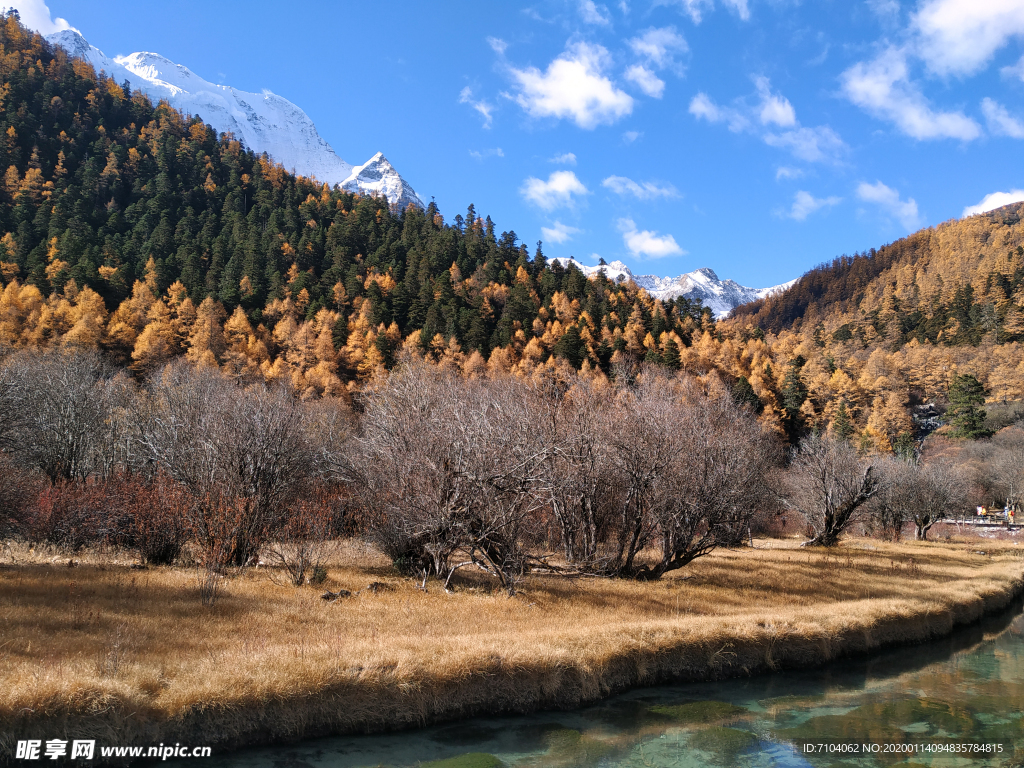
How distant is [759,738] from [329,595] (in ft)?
37.7

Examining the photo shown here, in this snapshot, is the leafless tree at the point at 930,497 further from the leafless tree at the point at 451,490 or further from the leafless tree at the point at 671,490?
the leafless tree at the point at 451,490

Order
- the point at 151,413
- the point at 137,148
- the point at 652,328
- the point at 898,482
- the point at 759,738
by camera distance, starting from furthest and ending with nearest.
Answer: the point at 137,148
the point at 652,328
the point at 898,482
the point at 151,413
the point at 759,738

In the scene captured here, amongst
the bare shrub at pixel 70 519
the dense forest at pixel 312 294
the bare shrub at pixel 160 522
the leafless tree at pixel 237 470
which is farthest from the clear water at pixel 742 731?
the dense forest at pixel 312 294

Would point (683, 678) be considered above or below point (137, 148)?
below

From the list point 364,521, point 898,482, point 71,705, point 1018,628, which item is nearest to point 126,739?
point 71,705

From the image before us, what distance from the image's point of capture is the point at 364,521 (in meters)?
24.2

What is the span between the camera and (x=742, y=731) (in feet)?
39.5

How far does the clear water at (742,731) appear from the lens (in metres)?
10.2

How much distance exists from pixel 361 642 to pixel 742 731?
8.36 metres

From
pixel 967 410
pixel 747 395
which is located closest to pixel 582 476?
pixel 747 395

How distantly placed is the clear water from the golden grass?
0.43 metres

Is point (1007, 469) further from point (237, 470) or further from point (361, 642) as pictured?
point (237, 470)

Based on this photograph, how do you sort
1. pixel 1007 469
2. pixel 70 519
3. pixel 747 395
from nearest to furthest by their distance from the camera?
pixel 70 519 < pixel 1007 469 < pixel 747 395

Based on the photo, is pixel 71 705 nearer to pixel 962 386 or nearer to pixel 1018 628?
pixel 1018 628
